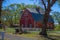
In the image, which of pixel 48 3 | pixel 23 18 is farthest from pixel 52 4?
pixel 23 18

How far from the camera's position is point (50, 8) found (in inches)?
1088

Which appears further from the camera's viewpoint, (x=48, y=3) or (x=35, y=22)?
(x=35, y=22)

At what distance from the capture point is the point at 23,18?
204 ft

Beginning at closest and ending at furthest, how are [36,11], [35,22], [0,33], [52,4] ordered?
[0,33] → [52,4] → [35,22] → [36,11]

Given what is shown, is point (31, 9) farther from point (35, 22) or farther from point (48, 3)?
point (48, 3)

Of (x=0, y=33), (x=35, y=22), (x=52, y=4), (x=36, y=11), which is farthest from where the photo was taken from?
(x=36, y=11)

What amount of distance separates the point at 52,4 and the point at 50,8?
0.74m

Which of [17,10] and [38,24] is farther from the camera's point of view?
[17,10]

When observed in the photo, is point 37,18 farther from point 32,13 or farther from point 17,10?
point 17,10

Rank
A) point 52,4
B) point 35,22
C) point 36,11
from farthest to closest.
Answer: point 36,11 < point 35,22 < point 52,4

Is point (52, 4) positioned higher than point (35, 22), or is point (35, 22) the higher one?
point (52, 4)

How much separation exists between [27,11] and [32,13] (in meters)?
2.09

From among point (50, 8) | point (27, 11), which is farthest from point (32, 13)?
point (50, 8)

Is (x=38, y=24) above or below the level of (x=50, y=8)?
below
